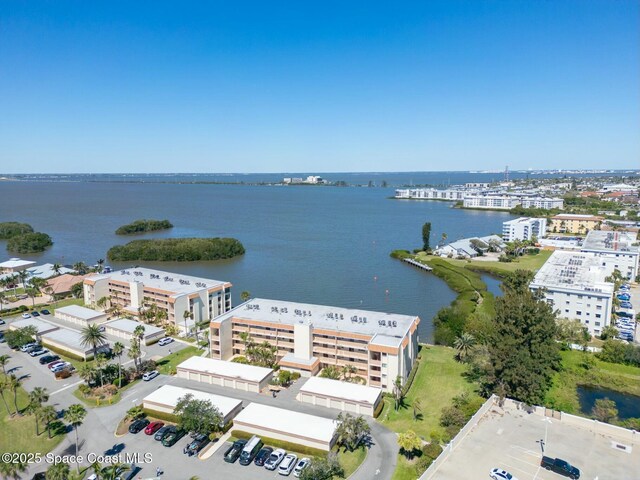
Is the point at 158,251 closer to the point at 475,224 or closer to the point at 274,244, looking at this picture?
the point at 274,244

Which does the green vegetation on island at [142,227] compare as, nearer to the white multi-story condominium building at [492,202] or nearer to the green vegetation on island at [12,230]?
the green vegetation on island at [12,230]

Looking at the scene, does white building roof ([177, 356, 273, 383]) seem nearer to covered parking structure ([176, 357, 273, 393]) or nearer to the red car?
covered parking structure ([176, 357, 273, 393])

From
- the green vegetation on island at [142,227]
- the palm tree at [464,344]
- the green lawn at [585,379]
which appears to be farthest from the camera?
the green vegetation on island at [142,227]

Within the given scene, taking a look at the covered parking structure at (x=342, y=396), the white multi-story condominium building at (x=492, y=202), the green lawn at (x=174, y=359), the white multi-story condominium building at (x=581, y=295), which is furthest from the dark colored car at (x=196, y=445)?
the white multi-story condominium building at (x=492, y=202)

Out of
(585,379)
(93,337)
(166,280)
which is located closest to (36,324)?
(166,280)

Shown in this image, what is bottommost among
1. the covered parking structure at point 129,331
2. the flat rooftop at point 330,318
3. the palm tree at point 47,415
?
the covered parking structure at point 129,331

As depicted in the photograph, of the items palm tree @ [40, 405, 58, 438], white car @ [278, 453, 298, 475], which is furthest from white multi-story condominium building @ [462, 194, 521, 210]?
palm tree @ [40, 405, 58, 438]

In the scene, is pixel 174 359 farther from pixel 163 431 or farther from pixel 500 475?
pixel 500 475
